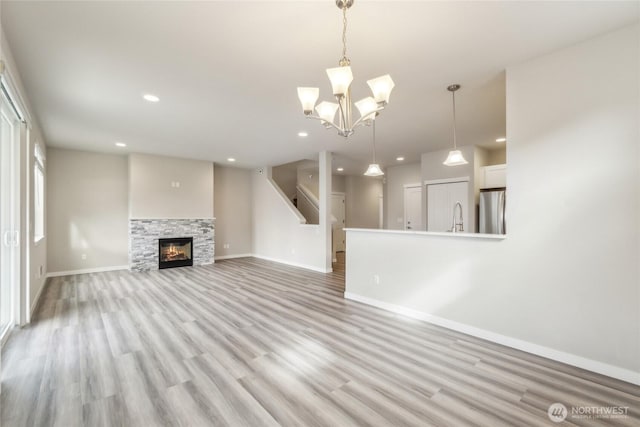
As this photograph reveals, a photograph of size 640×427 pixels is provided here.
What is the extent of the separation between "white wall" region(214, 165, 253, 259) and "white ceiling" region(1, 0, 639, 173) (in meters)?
4.07

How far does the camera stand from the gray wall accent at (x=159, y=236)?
6.68 metres

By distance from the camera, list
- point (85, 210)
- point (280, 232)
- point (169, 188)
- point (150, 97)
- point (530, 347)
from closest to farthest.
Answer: point (530, 347)
point (150, 97)
point (85, 210)
point (169, 188)
point (280, 232)

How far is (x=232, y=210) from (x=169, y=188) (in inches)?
80.1

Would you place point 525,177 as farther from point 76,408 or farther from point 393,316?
point 76,408

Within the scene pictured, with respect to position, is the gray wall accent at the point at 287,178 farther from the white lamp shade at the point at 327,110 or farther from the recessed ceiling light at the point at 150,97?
the white lamp shade at the point at 327,110

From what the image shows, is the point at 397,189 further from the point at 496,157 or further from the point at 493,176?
the point at 493,176

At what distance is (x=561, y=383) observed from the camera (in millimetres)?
2189

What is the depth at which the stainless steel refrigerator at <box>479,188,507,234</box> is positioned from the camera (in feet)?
16.8

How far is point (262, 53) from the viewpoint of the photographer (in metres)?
2.56

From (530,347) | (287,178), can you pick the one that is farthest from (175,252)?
(530,347)

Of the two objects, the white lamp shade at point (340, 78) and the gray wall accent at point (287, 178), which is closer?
the white lamp shade at point (340, 78)

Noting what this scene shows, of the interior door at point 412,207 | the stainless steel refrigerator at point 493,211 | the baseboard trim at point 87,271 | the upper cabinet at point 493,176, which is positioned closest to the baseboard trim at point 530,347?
the stainless steel refrigerator at point 493,211

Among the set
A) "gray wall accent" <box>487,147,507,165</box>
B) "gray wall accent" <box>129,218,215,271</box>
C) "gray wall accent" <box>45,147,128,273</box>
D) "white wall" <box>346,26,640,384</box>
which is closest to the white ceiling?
"white wall" <box>346,26,640,384</box>

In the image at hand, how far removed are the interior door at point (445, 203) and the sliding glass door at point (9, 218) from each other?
23.2ft
